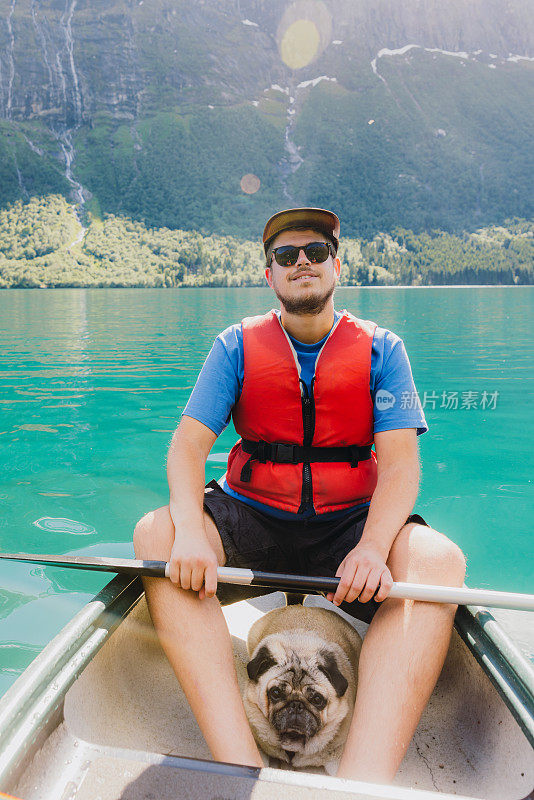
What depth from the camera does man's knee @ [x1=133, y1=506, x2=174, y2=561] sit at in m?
2.63

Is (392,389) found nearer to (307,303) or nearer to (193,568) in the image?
(307,303)

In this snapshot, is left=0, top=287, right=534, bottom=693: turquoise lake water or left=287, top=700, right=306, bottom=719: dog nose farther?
left=0, top=287, right=534, bottom=693: turquoise lake water

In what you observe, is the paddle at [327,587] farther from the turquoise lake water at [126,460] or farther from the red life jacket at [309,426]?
the turquoise lake water at [126,460]

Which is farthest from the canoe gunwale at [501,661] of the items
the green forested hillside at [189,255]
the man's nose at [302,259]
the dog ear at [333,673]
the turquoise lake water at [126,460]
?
the green forested hillside at [189,255]

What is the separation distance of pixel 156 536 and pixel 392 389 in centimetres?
148

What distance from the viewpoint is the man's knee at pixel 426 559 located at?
2488mm

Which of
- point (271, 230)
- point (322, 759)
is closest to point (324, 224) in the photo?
point (271, 230)

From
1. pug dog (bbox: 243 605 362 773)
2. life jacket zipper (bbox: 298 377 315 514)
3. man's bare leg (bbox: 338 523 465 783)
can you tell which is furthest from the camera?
life jacket zipper (bbox: 298 377 315 514)

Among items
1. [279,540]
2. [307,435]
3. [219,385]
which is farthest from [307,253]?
[279,540]

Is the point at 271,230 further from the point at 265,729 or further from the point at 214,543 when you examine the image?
the point at 265,729

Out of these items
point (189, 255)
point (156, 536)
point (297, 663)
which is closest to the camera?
point (297, 663)

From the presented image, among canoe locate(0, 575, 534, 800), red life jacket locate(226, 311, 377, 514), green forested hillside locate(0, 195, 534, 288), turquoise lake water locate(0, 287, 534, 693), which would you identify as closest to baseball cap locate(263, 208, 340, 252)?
red life jacket locate(226, 311, 377, 514)

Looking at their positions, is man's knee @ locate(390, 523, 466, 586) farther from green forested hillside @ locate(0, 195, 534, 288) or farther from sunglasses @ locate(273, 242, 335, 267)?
green forested hillside @ locate(0, 195, 534, 288)

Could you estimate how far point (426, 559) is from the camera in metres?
2.52
